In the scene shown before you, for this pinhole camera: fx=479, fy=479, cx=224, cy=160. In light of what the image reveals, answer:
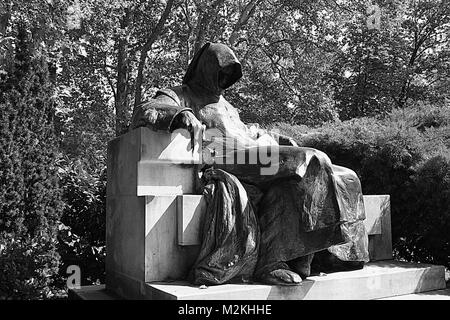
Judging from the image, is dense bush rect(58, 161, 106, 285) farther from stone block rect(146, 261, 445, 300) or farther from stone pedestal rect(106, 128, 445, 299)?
stone block rect(146, 261, 445, 300)

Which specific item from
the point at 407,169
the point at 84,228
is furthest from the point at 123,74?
the point at 407,169

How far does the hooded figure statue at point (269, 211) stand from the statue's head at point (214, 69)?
Answer: 0.60m

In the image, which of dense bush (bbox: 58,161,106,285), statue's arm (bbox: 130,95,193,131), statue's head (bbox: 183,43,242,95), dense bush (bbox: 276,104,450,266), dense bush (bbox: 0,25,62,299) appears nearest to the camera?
statue's arm (bbox: 130,95,193,131)

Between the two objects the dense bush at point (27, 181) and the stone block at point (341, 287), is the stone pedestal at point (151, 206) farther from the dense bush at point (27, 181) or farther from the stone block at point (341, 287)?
the dense bush at point (27, 181)

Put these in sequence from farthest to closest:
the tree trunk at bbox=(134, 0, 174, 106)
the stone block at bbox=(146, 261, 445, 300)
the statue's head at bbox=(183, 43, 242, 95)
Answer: the tree trunk at bbox=(134, 0, 174, 106)
the statue's head at bbox=(183, 43, 242, 95)
the stone block at bbox=(146, 261, 445, 300)

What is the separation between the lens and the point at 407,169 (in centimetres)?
595

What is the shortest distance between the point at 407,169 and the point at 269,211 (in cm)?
275

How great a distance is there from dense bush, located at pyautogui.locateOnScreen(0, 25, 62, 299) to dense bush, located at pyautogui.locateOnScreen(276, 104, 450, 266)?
11.9ft

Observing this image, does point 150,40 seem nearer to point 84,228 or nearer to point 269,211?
point 84,228

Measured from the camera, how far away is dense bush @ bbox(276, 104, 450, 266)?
5500mm

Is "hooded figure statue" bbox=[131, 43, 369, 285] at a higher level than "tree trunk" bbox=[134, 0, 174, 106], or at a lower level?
lower

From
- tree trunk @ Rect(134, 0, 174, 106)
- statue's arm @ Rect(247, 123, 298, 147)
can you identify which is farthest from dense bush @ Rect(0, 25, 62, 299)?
tree trunk @ Rect(134, 0, 174, 106)


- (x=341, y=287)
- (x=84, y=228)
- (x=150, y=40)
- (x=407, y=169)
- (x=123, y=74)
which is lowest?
(x=341, y=287)
